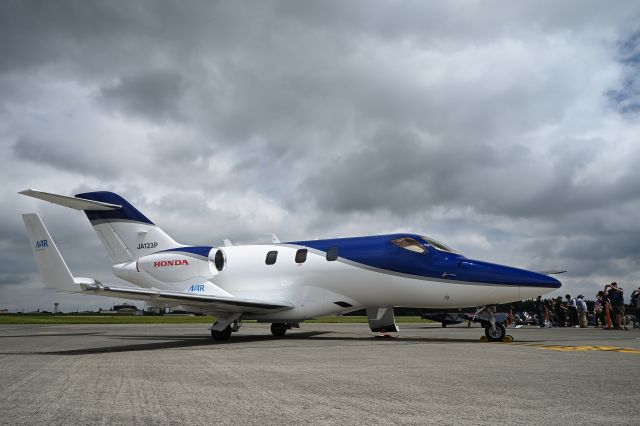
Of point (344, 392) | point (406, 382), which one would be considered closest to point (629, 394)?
point (406, 382)

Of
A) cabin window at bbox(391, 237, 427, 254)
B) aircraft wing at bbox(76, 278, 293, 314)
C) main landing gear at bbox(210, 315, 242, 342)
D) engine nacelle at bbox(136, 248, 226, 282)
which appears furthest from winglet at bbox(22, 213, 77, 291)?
cabin window at bbox(391, 237, 427, 254)

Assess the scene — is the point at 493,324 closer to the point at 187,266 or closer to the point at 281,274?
the point at 281,274

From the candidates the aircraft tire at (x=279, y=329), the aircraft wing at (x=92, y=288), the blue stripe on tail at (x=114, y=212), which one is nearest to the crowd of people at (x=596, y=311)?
the aircraft tire at (x=279, y=329)

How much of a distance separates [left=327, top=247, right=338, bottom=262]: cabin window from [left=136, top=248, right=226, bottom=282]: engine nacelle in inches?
173

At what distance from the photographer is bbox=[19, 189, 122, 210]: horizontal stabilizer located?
15398 millimetres

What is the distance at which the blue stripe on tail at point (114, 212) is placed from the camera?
1994cm

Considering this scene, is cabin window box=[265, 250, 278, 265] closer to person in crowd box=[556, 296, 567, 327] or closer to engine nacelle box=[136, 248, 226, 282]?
engine nacelle box=[136, 248, 226, 282]

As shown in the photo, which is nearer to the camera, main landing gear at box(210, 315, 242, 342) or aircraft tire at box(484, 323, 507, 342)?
aircraft tire at box(484, 323, 507, 342)

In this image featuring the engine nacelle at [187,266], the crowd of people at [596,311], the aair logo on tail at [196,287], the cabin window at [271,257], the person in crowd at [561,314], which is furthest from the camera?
the person in crowd at [561,314]

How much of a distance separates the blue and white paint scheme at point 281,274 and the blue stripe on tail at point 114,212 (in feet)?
0.12

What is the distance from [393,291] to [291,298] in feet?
11.3

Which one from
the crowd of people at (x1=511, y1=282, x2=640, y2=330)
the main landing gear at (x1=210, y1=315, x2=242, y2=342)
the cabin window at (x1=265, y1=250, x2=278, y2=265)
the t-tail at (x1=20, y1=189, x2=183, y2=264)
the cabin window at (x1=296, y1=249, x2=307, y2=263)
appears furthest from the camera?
the crowd of people at (x1=511, y1=282, x2=640, y2=330)

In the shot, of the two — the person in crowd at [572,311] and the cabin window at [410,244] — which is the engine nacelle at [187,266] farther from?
the person in crowd at [572,311]

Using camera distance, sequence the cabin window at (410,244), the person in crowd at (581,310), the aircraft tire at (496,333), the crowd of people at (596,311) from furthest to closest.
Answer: the person in crowd at (581,310), the crowd of people at (596,311), the cabin window at (410,244), the aircraft tire at (496,333)
